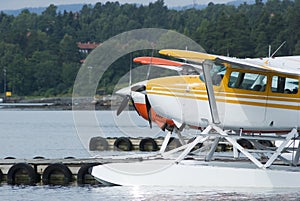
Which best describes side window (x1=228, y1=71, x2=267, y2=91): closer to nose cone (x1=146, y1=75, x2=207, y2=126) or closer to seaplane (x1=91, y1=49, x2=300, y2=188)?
seaplane (x1=91, y1=49, x2=300, y2=188)

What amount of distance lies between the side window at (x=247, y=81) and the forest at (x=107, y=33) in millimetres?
70139

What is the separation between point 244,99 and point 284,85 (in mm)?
872

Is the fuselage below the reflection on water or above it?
above

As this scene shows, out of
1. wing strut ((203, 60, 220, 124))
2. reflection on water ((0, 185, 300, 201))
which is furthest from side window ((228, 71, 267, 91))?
reflection on water ((0, 185, 300, 201))

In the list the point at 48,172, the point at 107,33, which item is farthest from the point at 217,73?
the point at 107,33

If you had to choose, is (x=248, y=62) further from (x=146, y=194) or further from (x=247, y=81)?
(x=146, y=194)

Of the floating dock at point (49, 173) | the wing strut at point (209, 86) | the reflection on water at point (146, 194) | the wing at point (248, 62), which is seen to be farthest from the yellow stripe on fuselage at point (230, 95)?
the floating dock at point (49, 173)

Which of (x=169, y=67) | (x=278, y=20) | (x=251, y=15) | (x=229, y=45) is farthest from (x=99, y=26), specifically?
(x=169, y=67)

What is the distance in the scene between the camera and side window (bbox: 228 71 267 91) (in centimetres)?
1952

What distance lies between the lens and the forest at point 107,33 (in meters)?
100

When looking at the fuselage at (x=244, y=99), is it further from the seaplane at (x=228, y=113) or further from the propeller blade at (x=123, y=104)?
the propeller blade at (x=123, y=104)

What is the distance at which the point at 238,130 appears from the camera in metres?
20.2

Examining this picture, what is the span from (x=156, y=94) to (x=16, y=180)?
4258 millimetres

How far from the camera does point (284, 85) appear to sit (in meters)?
→ 19.5
